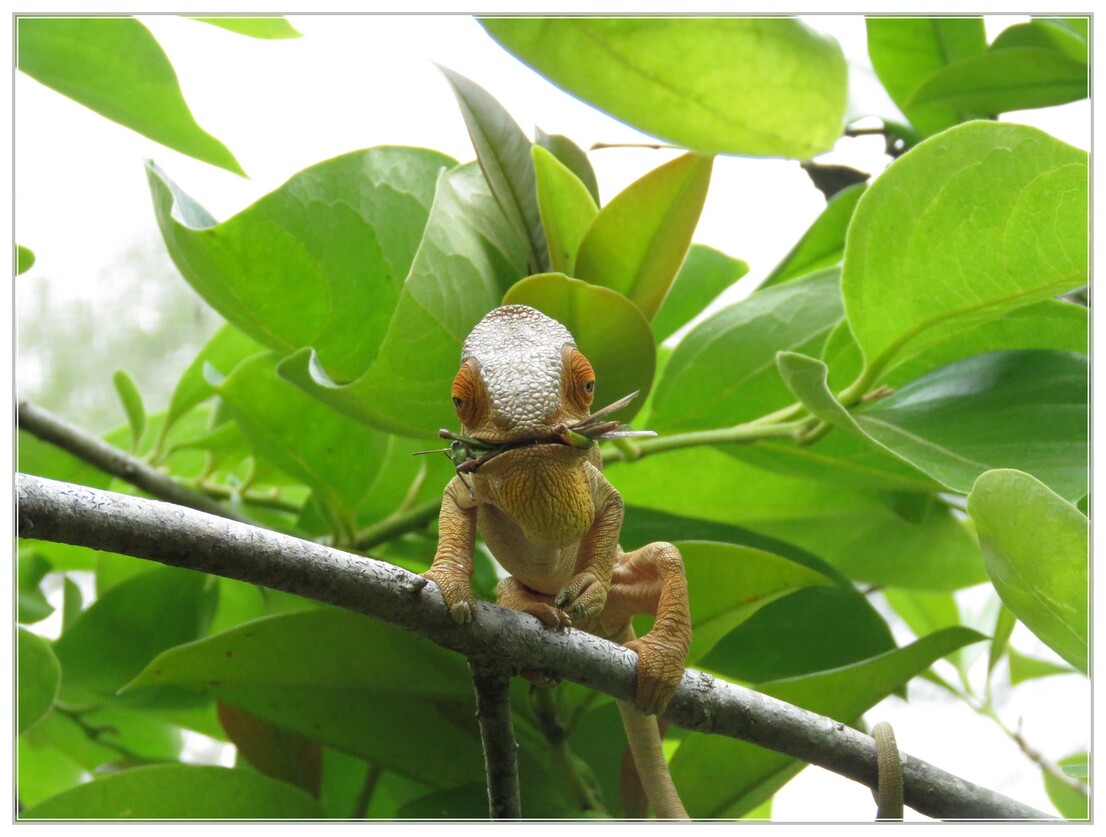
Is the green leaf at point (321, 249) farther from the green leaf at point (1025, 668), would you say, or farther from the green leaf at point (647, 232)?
the green leaf at point (1025, 668)

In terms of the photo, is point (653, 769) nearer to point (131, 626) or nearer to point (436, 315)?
point (436, 315)

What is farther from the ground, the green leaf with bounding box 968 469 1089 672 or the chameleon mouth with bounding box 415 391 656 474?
the chameleon mouth with bounding box 415 391 656 474

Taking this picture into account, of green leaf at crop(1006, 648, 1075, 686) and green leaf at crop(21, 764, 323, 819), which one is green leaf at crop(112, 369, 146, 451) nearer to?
green leaf at crop(21, 764, 323, 819)

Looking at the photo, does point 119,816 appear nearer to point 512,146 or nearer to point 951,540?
point 512,146

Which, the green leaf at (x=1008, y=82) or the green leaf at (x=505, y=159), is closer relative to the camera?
the green leaf at (x=505, y=159)

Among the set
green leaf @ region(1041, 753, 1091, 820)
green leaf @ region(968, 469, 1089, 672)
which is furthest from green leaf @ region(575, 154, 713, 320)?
green leaf @ region(1041, 753, 1091, 820)

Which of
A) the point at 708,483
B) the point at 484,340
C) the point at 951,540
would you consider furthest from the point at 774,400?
the point at 484,340

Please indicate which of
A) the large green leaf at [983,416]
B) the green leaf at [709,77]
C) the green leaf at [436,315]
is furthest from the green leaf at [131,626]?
the green leaf at [709,77]
